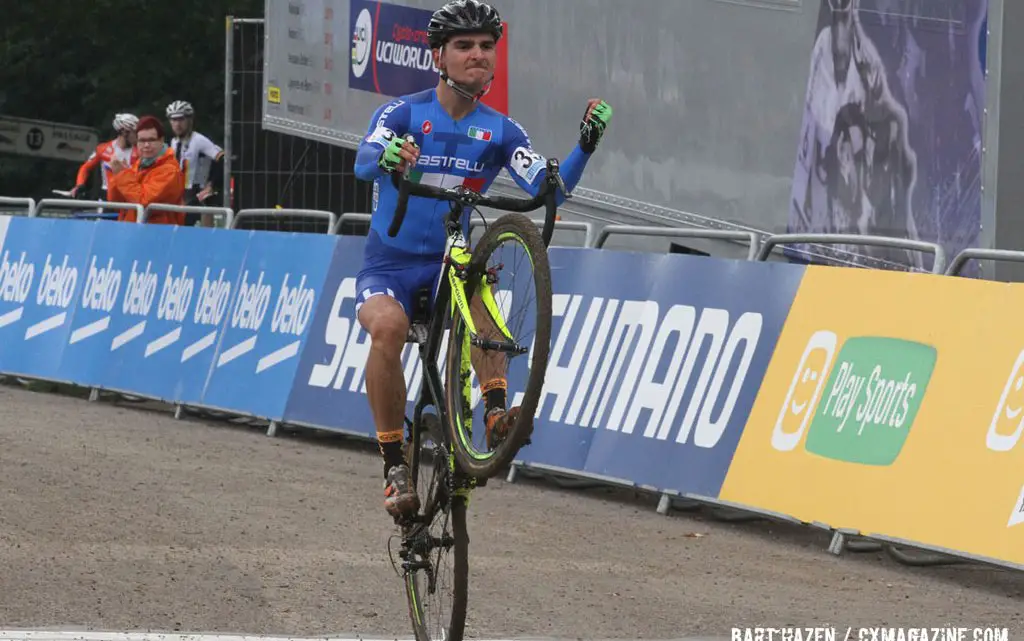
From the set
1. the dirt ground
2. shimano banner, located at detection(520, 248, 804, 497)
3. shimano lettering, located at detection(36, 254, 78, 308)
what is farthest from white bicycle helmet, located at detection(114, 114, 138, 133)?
shimano banner, located at detection(520, 248, 804, 497)

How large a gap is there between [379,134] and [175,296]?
9205 mm

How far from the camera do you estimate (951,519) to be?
400 inches

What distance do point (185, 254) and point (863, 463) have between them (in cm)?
758

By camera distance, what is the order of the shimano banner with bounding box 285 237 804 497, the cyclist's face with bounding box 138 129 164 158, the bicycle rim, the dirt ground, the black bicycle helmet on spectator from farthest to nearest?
1. the cyclist's face with bounding box 138 129 164 158
2. the shimano banner with bounding box 285 237 804 497
3. the dirt ground
4. the black bicycle helmet on spectator
5. the bicycle rim

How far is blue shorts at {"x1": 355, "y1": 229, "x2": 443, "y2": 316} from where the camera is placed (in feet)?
26.8

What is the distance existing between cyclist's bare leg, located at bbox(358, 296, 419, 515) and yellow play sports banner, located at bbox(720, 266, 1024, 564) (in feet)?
10.7

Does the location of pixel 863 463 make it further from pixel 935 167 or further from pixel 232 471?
pixel 232 471

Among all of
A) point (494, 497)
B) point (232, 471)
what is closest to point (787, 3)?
point (494, 497)

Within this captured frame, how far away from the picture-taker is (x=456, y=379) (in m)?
7.65

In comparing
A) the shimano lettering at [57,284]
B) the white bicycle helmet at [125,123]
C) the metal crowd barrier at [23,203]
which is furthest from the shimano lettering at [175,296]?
the white bicycle helmet at [125,123]

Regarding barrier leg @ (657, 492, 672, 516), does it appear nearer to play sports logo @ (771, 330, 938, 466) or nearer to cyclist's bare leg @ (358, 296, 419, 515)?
play sports logo @ (771, 330, 938, 466)

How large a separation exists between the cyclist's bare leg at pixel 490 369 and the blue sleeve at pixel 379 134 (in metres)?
0.66

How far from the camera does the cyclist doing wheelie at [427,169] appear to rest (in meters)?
7.82

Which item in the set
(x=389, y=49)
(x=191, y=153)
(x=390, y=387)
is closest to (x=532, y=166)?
(x=390, y=387)
